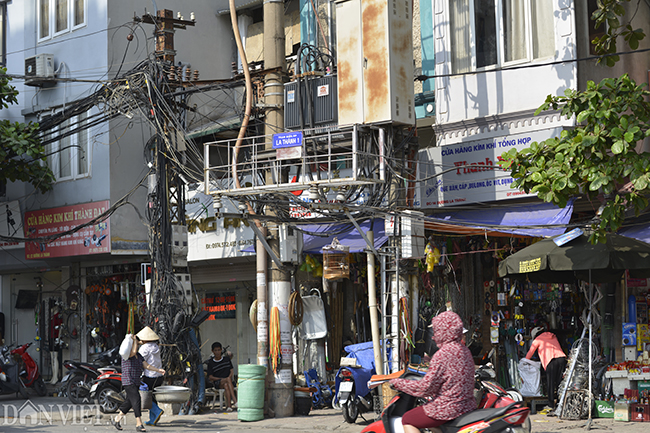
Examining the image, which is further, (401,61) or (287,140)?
(401,61)

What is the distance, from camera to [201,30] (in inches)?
803

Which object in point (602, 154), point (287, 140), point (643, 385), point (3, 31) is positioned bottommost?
point (643, 385)

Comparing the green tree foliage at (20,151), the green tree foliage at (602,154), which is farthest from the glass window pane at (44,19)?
the green tree foliage at (602,154)

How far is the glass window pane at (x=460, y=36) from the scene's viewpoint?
14.0m

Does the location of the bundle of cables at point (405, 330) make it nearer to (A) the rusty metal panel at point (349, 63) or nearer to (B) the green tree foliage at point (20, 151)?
(A) the rusty metal panel at point (349, 63)

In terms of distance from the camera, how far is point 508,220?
12633 mm

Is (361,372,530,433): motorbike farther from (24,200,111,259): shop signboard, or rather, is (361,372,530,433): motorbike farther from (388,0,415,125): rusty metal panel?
(24,200,111,259): shop signboard

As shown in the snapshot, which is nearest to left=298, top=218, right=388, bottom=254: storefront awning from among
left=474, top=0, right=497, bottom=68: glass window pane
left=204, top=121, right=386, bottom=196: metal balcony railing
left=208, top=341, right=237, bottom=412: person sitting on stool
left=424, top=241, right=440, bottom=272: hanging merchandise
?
left=424, top=241, right=440, bottom=272: hanging merchandise

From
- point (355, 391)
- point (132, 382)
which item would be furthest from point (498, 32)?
point (132, 382)

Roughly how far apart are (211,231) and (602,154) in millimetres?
10432

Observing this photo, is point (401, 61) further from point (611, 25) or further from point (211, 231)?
point (211, 231)

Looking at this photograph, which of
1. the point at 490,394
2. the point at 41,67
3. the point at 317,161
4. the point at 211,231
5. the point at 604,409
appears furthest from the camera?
the point at 41,67

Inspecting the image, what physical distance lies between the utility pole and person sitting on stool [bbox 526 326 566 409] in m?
4.09

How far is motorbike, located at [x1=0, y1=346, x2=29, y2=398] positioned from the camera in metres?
16.8
